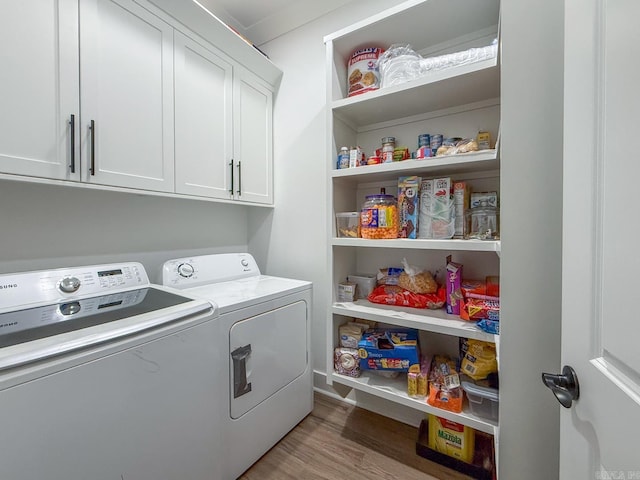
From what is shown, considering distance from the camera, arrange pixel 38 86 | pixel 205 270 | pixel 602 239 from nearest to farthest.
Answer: pixel 602 239 → pixel 38 86 → pixel 205 270

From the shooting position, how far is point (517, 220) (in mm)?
774

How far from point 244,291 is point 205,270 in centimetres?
38

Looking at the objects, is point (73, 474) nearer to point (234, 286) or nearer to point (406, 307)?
point (234, 286)

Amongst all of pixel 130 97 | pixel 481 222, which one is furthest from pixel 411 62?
pixel 130 97

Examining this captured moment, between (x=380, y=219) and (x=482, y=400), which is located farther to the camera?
(x=380, y=219)

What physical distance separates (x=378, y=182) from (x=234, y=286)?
1.14 m

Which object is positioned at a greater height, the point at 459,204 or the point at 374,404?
the point at 459,204

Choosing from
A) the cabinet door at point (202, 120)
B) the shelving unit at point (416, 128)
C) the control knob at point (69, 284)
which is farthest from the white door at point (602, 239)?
the control knob at point (69, 284)

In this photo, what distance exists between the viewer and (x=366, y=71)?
4.80ft

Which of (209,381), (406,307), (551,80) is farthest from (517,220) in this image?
(209,381)

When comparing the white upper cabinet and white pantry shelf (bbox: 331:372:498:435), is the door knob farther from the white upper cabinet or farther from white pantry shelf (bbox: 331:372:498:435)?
the white upper cabinet

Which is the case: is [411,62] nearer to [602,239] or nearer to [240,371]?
[602,239]

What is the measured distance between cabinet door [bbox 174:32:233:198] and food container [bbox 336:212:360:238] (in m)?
0.79

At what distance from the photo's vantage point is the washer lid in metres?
1.27
